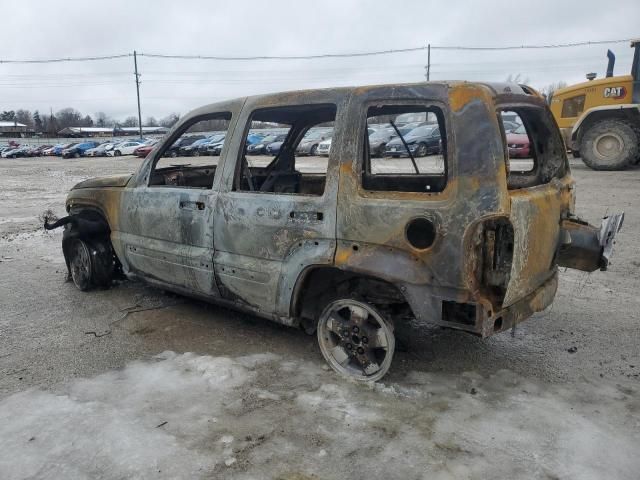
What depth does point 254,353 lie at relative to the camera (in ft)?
12.6

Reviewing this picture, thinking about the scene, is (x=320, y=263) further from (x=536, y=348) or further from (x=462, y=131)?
(x=536, y=348)

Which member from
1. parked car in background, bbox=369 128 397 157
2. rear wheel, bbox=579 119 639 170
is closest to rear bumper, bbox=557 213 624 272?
parked car in background, bbox=369 128 397 157

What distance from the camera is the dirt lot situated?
2568 millimetres

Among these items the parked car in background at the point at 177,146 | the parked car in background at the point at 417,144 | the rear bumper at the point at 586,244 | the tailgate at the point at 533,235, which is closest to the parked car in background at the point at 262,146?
the parked car in background at the point at 177,146

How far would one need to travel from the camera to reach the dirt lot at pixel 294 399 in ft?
8.43

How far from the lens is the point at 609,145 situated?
1377 centimetres

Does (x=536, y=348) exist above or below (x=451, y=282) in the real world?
below

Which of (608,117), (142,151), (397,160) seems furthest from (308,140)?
(142,151)

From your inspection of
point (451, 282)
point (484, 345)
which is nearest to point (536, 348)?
point (484, 345)

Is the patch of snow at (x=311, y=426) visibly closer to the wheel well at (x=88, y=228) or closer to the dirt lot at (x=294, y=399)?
the dirt lot at (x=294, y=399)

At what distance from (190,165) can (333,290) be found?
7.92ft

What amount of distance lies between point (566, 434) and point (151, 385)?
252 cm

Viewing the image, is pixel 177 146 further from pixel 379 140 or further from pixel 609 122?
pixel 609 122

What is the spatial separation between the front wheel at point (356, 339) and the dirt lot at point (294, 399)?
4.5 inches
